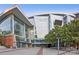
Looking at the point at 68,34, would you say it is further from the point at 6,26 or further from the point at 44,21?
the point at 44,21

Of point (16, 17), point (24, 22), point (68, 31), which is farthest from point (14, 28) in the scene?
point (68, 31)

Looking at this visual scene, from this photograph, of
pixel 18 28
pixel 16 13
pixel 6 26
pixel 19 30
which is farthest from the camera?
pixel 19 30

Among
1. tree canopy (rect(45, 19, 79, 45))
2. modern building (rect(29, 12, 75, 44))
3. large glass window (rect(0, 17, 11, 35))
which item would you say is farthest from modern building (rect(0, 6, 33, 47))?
tree canopy (rect(45, 19, 79, 45))

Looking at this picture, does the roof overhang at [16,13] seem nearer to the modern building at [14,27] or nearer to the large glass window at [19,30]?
the modern building at [14,27]

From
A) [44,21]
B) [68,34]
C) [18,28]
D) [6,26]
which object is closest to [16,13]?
[18,28]

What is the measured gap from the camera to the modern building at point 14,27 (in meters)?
22.5

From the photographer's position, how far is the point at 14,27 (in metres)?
24.5

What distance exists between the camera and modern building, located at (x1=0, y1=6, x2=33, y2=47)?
22.5 metres

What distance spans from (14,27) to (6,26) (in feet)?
4.10

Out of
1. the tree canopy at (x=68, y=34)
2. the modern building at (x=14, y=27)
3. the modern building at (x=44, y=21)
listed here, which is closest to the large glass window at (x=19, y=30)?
the modern building at (x=14, y=27)

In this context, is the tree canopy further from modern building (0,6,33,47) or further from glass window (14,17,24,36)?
glass window (14,17,24,36)

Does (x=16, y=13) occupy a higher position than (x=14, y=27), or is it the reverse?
(x=16, y=13)

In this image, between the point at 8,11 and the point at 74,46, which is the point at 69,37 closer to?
the point at 74,46
